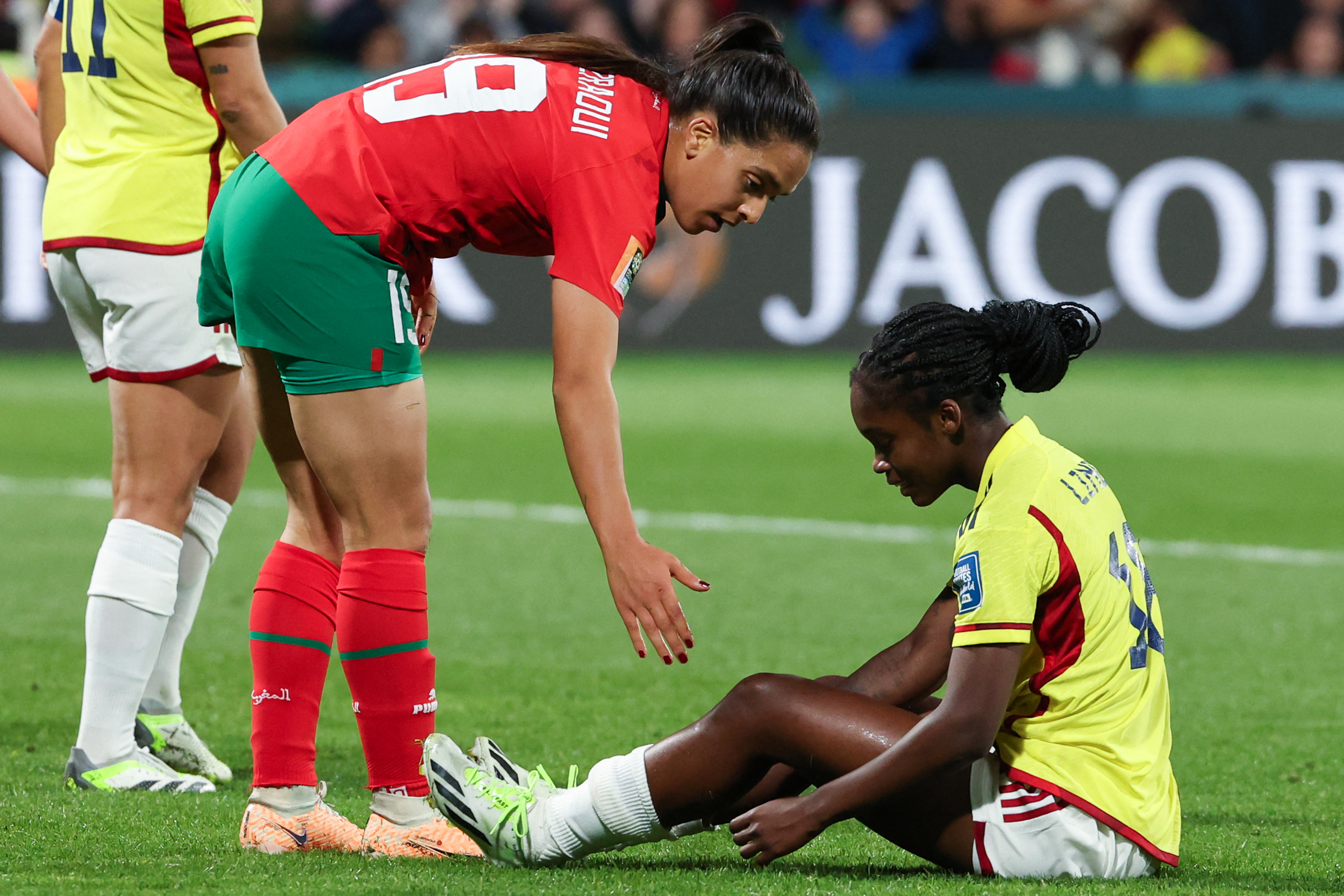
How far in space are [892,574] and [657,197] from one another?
12.8 feet

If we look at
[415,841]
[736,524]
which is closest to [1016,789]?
[415,841]


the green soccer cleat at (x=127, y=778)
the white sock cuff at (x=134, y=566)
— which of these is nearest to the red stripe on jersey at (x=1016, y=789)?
the green soccer cleat at (x=127, y=778)

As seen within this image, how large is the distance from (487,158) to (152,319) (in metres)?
1.17

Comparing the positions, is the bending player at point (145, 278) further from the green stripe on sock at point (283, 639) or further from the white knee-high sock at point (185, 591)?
the green stripe on sock at point (283, 639)

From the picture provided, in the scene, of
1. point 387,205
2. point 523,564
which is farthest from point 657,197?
point 523,564

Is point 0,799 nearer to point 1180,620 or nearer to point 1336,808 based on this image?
point 1336,808

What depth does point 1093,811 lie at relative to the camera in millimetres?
3123

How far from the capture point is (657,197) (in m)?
3.25

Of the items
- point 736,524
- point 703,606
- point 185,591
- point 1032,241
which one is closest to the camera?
point 185,591

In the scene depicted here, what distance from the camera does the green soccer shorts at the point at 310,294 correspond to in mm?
3273

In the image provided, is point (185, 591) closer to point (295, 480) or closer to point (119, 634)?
point (119, 634)

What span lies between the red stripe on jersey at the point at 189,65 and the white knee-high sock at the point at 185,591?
2.38ft

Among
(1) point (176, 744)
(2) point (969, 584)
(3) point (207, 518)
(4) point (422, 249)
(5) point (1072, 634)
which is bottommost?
(1) point (176, 744)

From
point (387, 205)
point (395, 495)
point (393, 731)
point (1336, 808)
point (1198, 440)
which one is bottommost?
point (1198, 440)
